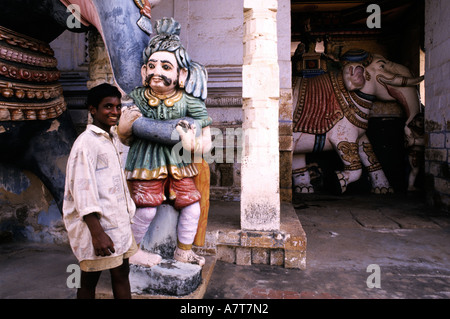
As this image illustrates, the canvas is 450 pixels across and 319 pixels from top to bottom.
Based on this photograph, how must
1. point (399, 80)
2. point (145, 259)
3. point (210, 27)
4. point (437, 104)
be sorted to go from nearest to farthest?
point (145, 259) → point (210, 27) → point (437, 104) → point (399, 80)

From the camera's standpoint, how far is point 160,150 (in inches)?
84.3

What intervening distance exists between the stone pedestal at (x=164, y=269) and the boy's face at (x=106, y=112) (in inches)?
28.4

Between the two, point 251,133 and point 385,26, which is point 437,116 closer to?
point 251,133

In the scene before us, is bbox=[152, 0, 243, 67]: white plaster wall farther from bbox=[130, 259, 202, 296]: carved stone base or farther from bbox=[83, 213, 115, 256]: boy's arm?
bbox=[83, 213, 115, 256]: boy's arm

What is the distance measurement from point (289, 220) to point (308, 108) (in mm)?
2799

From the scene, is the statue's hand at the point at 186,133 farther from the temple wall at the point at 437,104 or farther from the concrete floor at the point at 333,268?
the temple wall at the point at 437,104

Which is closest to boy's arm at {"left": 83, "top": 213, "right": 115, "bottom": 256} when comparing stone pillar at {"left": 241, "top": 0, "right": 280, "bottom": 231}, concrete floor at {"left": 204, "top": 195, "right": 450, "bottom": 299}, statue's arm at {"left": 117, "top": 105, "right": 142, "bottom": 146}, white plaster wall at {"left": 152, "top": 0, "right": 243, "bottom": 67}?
statue's arm at {"left": 117, "top": 105, "right": 142, "bottom": 146}

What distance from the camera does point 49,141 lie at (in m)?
2.88

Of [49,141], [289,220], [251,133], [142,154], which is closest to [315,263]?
[289,220]

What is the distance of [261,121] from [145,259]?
1393 millimetres

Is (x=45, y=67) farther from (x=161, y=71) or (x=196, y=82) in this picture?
(x=196, y=82)

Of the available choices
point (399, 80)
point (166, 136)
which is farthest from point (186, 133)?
point (399, 80)

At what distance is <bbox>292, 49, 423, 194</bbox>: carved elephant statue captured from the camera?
5422mm

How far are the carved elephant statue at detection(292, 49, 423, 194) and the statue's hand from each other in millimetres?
3654
